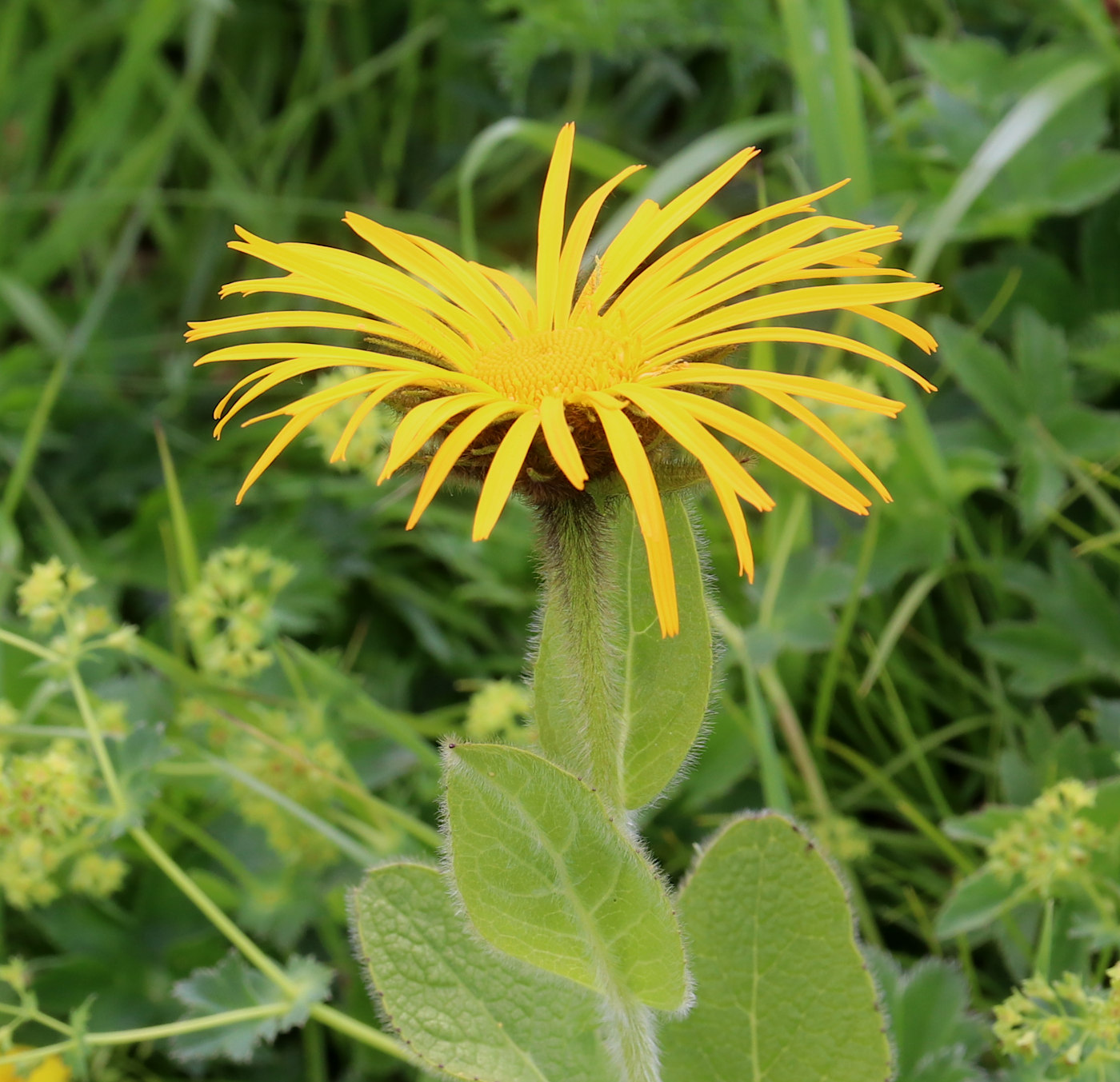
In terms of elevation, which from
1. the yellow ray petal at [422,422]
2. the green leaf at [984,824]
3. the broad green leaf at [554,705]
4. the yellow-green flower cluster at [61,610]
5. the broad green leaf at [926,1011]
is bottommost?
the broad green leaf at [926,1011]

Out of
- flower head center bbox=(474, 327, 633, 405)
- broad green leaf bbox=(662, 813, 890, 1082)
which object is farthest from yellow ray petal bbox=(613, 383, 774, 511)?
broad green leaf bbox=(662, 813, 890, 1082)

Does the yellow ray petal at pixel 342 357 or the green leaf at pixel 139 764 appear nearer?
the yellow ray petal at pixel 342 357

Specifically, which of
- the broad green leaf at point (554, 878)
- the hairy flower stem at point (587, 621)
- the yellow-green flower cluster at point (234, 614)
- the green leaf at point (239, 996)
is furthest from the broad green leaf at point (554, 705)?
the yellow-green flower cluster at point (234, 614)

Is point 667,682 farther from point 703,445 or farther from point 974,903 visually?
point 974,903

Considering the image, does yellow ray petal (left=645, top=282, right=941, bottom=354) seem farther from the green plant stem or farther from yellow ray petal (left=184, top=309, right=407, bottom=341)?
the green plant stem

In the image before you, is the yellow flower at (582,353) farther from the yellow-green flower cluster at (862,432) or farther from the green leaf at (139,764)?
the yellow-green flower cluster at (862,432)

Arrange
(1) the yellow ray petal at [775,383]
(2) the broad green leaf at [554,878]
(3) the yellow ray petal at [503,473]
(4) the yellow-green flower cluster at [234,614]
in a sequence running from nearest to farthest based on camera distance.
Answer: (3) the yellow ray petal at [503,473] → (1) the yellow ray petal at [775,383] → (2) the broad green leaf at [554,878] → (4) the yellow-green flower cluster at [234,614]

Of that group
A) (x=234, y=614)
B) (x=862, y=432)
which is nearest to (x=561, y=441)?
(x=234, y=614)
